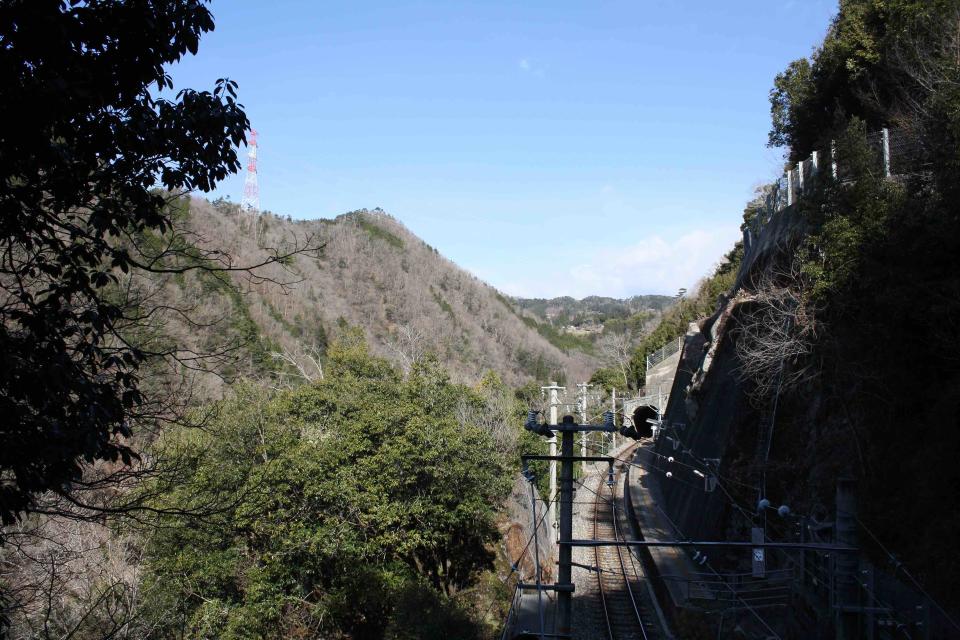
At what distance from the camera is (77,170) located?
5.06 meters

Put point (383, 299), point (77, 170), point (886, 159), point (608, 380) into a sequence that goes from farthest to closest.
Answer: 1. point (383, 299)
2. point (608, 380)
3. point (886, 159)
4. point (77, 170)

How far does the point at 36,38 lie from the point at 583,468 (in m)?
44.9

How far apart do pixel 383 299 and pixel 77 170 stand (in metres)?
105

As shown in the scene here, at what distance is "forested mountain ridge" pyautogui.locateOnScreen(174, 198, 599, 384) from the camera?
80.2 metres

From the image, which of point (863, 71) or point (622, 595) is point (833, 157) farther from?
point (622, 595)

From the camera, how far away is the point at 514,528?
74.2ft

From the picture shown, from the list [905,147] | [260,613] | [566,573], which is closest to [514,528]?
[260,613]

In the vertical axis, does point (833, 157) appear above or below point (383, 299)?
below

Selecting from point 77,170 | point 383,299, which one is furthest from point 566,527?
point 383,299

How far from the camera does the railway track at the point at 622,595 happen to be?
16391 mm

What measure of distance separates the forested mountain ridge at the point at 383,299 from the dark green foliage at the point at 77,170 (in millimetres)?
57418

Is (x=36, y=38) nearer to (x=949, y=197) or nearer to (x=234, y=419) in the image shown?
(x=949, y=197)

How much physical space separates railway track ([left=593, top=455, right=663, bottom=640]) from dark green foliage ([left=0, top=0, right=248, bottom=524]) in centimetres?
862

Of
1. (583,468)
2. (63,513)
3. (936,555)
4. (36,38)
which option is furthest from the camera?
(583,468)
